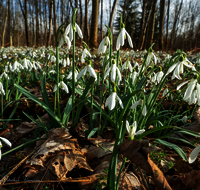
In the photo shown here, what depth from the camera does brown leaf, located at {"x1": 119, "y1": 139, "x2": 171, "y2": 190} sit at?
3.42 feet

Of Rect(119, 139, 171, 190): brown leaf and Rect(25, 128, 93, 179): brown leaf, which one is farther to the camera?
Rect(25, 128, 93, 179): brown leaf

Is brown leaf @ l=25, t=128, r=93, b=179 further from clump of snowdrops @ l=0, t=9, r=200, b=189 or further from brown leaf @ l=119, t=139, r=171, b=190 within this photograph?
brown leaf @ l=119, t=139, r=171, b=190

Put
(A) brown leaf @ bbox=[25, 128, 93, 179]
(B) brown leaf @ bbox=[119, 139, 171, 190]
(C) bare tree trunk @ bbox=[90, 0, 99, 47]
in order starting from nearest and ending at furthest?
1. (B) brown leaf @ bbox=[119, 139, 171, 190]
2. (A) brown leaf @ bbox=[25, 128, 93, 179]
3. (C) bare tree trunk @ bbox=[90, 0, 99, 47]

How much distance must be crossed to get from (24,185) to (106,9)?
33.2 m

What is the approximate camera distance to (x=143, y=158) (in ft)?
3.48

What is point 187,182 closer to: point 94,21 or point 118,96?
point 118,96

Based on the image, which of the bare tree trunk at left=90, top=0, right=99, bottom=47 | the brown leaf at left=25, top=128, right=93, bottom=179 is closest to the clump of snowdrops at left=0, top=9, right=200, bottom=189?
the brown leaf at left=25, top=128, right=93, bottom=179

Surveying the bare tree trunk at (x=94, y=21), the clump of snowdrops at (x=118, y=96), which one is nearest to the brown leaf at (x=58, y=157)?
the clump of snowdrops at (x=118, y=96)

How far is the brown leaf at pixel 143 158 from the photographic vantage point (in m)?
1.04

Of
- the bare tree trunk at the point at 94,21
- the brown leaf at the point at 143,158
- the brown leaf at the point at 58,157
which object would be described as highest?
the bare tree trunk at the point at 94,21

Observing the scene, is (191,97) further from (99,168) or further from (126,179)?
(99,168)

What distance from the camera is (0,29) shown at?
31.5m

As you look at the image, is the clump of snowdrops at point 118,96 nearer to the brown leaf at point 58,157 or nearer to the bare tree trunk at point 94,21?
the brown leaf at point 58,157

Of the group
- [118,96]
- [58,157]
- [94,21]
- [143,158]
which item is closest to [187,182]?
[143,158]
